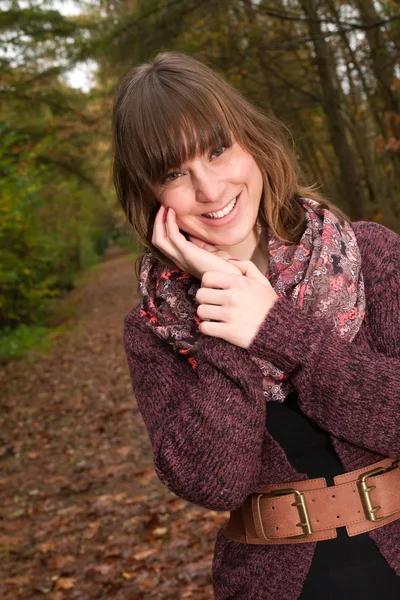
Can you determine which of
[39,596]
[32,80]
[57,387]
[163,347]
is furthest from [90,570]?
[32,80]

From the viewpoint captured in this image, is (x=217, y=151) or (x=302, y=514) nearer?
(x=302, y=514)

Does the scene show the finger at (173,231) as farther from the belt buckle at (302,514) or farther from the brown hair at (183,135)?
the belt buckle at (302,514)

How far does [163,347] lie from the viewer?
2.09 m

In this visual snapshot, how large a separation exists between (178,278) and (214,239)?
21cm

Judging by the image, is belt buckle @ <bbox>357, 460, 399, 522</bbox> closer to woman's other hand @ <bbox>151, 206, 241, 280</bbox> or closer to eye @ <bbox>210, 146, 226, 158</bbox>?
woman's other hand @ <bbox>151, 206, 241, 280</bbox>

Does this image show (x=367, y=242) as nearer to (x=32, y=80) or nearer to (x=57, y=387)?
(x=57, y=387)

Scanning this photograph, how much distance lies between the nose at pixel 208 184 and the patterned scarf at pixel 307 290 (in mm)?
235

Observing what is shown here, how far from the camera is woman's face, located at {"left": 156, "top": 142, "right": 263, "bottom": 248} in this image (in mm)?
1953

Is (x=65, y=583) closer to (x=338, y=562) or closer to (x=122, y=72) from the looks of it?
(x=338, y=562)

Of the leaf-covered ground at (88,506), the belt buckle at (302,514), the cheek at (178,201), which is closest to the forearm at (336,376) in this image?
the belt buckle at (302,514)

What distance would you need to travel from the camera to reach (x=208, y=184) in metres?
1.94

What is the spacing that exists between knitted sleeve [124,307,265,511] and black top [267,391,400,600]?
161mm

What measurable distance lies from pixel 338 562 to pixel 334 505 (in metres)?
0.17

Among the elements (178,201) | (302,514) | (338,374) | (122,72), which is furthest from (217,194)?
(122,72)
